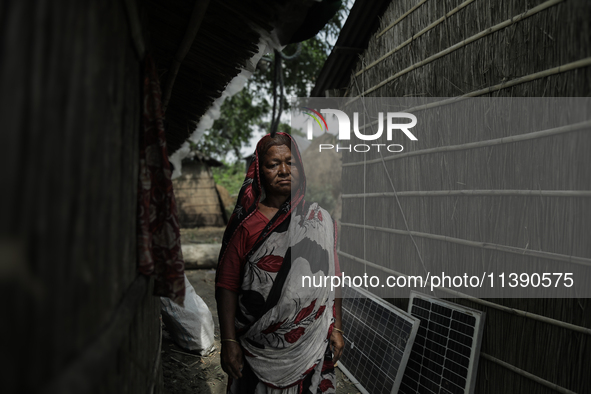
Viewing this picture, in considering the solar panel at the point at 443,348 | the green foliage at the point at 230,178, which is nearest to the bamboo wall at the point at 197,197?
the green foliage at the point at 230,178

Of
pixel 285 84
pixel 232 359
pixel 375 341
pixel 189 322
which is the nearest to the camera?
pixel 232 359

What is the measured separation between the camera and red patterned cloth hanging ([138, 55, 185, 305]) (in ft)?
5.31

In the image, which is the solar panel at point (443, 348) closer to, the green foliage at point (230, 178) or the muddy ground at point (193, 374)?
the muddy ground at point (193, 374)

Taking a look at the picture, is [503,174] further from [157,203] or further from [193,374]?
[193,374]

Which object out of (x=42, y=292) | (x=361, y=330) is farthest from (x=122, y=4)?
(x=361, y=330)

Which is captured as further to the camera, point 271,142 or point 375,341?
point 375,341

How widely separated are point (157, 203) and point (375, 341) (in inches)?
114

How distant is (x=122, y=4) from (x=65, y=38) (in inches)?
25.7

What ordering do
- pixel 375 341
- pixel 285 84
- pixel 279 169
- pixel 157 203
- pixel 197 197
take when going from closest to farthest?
pixel 157 203 < pixel 279 169 < pixel 375 341 < pixel 285 84 < pixel 197 197

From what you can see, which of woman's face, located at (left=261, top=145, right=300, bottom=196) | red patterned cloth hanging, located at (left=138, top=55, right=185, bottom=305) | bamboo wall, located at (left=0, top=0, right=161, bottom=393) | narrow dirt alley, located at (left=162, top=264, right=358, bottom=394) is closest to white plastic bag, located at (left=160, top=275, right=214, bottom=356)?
narrow dirt alley, located at (left=162, top=264, right=358, bottom=394)

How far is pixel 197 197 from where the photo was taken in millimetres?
13250

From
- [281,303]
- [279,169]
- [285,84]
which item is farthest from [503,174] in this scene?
[285,84]

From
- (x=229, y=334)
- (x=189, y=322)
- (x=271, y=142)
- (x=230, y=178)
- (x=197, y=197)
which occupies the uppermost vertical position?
(x=230, y=178)

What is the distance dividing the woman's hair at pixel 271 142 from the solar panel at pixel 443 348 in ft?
6.45
